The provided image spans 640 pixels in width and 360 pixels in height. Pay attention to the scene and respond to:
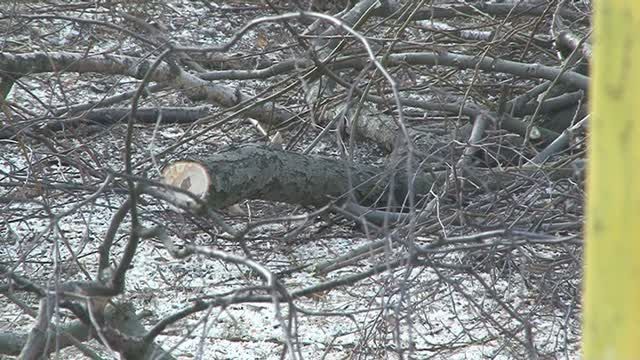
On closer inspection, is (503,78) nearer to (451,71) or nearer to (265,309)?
(451,71)

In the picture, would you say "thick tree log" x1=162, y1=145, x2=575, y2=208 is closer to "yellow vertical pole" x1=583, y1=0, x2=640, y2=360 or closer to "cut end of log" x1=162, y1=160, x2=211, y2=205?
"cut end of log" x1=162, y1=160, x2=211, y2=205

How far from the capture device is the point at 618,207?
41.6 inches

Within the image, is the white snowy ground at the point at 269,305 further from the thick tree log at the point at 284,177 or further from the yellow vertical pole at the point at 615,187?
the yellow vertical pole at the point at 615,187

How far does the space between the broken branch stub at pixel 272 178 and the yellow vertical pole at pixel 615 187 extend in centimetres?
297

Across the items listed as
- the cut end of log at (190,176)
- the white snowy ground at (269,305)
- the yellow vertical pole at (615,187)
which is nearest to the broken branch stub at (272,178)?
the cut end of log at (190,176)

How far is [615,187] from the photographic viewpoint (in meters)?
1.06

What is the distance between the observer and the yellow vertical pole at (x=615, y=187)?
104 centimetres

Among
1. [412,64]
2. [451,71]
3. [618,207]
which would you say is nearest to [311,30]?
[412,64]

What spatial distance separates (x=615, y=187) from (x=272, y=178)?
3.45 m

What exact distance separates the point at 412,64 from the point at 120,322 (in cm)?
242

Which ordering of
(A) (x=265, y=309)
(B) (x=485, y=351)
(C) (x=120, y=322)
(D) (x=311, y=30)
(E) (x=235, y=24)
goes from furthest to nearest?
(E) (x=235, y=24)
(D) (x=311, y=30)
(A) (x=265, y=309)
(B) (x=485, y=351)
(C) (x=120, y=322)

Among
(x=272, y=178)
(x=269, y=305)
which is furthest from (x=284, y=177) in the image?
(x=269, y=305)

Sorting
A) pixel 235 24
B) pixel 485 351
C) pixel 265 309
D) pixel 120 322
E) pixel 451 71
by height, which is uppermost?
pixel 235 24

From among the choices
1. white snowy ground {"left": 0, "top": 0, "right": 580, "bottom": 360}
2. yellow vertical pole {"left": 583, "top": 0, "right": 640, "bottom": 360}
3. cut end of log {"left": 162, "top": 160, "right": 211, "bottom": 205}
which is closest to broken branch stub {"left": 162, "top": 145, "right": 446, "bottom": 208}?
cut end of log {"left": 162, "top": 160, "right": 211, "bottom": 205}
